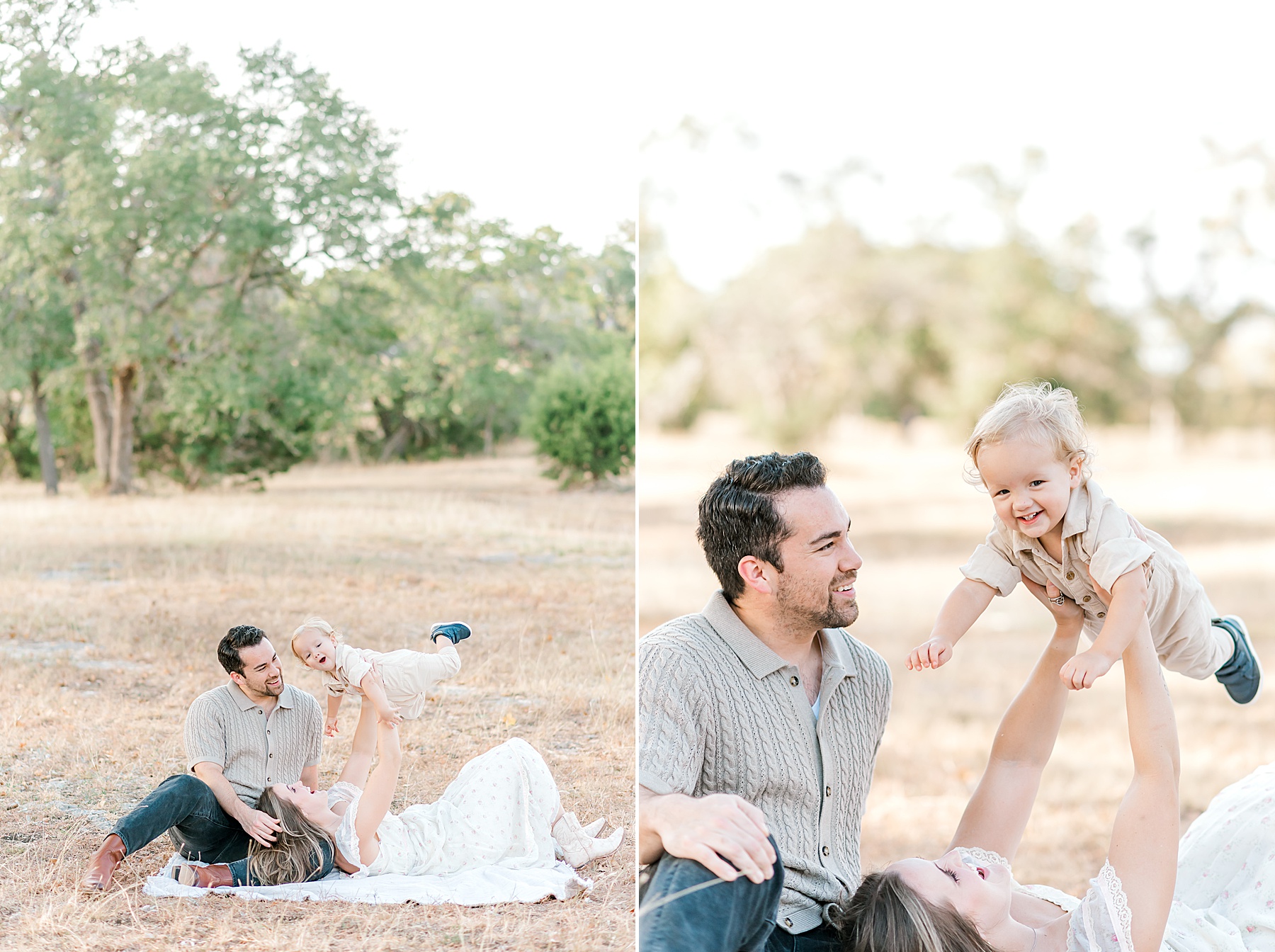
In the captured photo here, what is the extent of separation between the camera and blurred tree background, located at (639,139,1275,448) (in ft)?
56.5

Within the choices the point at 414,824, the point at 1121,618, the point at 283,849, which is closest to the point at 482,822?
the point at 414,824

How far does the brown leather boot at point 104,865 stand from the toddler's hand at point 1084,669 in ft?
8.20

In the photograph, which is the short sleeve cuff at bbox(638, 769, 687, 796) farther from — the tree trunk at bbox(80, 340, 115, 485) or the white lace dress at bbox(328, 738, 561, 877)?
the tree trunk at bbox(80, 340, 115, 485)

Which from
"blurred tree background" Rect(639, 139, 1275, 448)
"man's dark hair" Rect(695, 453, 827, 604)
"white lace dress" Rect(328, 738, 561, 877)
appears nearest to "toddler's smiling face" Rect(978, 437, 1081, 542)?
"man's dark hair" Rect(695, 453, 827, 604)

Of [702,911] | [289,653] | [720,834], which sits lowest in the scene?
[289,653]

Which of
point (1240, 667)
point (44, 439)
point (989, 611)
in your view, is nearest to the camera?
point (1240, 667)

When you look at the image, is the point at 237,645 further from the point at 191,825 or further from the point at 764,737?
the point at 764,737

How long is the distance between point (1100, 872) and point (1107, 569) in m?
0.66

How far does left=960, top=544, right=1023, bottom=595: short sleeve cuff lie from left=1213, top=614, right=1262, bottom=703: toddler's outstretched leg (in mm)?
604

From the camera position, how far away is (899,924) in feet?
7.72

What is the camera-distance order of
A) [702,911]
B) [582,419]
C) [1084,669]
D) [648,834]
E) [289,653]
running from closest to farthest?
[702,911], [648,834], [1084,669], [289,653], [582,419]

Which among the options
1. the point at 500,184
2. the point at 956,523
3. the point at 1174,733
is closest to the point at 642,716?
the point at 1174,733

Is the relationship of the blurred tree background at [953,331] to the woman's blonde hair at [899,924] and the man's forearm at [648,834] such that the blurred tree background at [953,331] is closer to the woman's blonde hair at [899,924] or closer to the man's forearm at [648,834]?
the woman's blonde hair at [899,924]

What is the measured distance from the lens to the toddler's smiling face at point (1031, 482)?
2.71 meters
